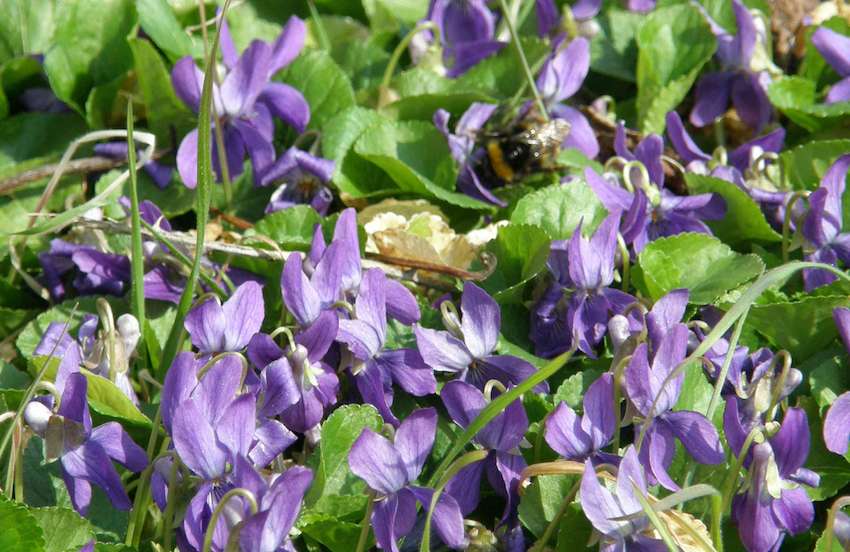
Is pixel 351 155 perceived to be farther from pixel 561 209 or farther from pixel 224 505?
pixel 224 505

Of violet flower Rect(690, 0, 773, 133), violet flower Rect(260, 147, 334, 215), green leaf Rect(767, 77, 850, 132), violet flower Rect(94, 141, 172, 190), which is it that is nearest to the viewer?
A: violet flower Rect(260, 147, 334, 215)

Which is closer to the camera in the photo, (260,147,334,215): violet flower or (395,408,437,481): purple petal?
(395,408,437,481): purple petal

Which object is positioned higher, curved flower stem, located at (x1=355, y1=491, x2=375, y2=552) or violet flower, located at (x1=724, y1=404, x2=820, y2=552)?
curved flower stem, located at (x1=355, y1=491, x2=375, y2=552)

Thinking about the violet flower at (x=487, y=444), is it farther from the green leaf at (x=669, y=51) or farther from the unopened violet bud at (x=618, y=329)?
the green leaf at (x=669, y=51)

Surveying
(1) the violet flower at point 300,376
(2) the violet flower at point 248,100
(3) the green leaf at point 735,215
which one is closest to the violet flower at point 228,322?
(1) the violet flower at point 300,376

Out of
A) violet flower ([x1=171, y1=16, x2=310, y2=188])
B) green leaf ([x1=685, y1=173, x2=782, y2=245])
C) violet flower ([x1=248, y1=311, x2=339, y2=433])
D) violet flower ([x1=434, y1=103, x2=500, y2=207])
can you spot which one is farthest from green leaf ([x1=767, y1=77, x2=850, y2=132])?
violet flower ([x1=248, y1=311, x2=339, y2=433])

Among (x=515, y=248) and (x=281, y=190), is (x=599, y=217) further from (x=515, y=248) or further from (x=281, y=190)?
(x=281, y=190)

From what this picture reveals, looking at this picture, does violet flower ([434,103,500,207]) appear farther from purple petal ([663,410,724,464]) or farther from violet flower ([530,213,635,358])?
purple petal ([663,410,724,464])

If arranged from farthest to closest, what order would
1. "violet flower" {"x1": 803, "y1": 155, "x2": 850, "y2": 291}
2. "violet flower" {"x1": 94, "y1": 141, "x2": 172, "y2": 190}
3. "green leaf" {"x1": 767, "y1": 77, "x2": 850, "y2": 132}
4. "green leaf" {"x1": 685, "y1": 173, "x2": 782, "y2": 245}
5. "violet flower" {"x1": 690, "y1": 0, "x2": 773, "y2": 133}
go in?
"violet flower" {"x1": 690, "y1": 0, "x2": 773, "y2": 133} → "green leaf" {"x1": 767, "y1": 77, "x2": 850, "y2": 132} → "violet flower" {"x1": 94, "y1": 141, "x2": 172, "y2": 190} → "green leaf" {"x1": 685, "y1": 173, "x2": 782, "y2": 245} → "violet flower" {"x1": 803, "y1": 155, "x2": 850, "y2": 291}
